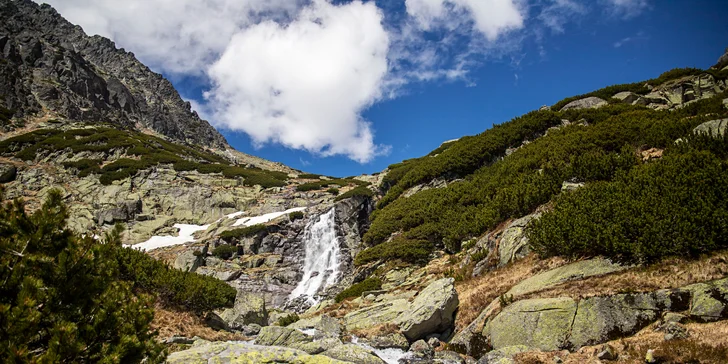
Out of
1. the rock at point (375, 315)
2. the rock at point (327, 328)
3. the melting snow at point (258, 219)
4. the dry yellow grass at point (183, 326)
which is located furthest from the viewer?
the melting snow at point (258, 219)

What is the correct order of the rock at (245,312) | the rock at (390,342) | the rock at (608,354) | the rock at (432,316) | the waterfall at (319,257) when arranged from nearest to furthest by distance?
the rock at (608,354)
the rock at (390,342)
the rock at (432,316)
the rock at (245,312)
the waterfall at (319,257)

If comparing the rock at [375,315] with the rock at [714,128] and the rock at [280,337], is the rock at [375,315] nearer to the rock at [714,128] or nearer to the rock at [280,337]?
the rock at [280,337]

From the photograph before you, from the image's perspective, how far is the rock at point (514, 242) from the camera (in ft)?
45.2

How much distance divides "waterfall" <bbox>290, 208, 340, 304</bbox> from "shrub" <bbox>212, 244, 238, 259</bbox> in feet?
21.5

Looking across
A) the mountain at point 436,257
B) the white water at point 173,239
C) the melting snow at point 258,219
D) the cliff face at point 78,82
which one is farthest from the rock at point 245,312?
the cliff face at point 78,82

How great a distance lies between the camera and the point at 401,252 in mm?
21484

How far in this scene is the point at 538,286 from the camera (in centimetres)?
1074

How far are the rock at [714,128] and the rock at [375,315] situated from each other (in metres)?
13.3

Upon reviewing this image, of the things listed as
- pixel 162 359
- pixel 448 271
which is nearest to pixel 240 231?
pixel 448 271

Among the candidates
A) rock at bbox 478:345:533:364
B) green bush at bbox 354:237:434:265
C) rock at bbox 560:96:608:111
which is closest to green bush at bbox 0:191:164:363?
rock at bbox 478:345:533:364

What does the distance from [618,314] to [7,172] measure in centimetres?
5542

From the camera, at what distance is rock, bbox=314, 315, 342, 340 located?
13.2 metres

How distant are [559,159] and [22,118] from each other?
7971 centimetres

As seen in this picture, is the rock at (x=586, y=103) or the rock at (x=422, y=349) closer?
Result: the rock at (x=422, y=349)
